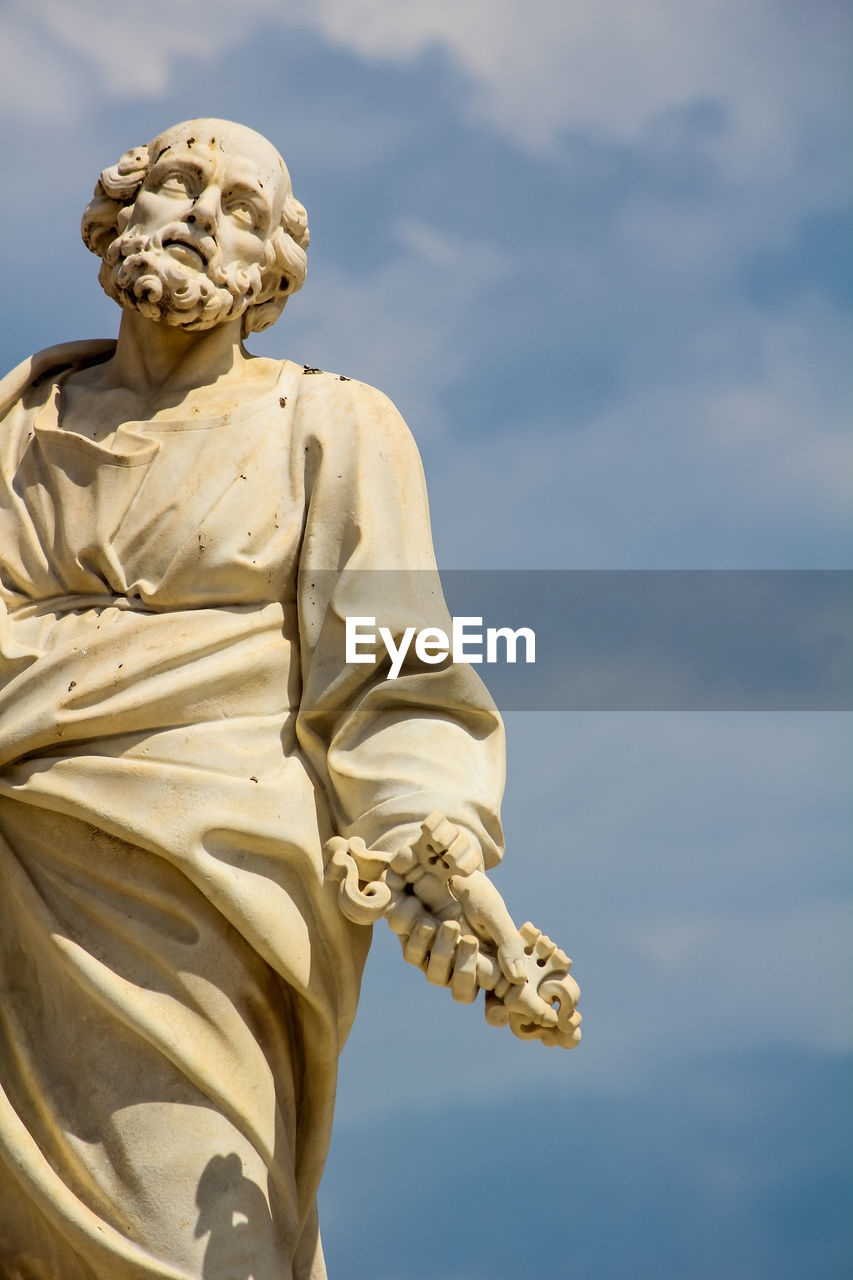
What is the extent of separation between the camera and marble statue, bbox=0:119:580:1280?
24.2 ft

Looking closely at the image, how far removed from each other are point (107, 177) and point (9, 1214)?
364 cm

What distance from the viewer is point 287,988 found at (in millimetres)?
7801

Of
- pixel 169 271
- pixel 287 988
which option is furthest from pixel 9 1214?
pixel 169 271

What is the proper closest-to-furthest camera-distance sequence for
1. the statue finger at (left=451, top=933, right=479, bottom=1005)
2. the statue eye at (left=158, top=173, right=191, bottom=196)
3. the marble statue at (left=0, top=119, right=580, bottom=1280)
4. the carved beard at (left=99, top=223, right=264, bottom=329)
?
the statue finger at (left=451, top=933, right=479, bottom=1005), the marble statue at (left=0, top=119, right=580, bottom=1280), the carved beard at (left=99, top=223, right=264, bottom=329), the statue eye at (left=158, top=173, right=191, bottom=196)

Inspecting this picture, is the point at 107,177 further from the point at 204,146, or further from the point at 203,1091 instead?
the point at 203,1091

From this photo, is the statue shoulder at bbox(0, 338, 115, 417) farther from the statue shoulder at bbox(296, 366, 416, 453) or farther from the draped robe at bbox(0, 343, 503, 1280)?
the statue shoulder at bbox(296, 366, 416, 453)

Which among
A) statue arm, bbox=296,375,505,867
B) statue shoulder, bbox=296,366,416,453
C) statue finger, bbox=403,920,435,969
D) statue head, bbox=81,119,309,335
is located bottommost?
statue finger, bbox=403,920,435,969

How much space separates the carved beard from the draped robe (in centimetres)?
37

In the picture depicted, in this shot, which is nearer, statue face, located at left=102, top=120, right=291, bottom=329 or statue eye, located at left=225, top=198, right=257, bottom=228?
statue face, located at left=102, top=120, right=291, bottom=329

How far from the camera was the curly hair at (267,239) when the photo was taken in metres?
8.39

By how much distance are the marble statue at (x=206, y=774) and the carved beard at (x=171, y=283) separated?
0.03 feet

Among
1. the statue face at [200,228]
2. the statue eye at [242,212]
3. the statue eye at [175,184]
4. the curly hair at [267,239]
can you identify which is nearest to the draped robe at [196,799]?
the statue face at [200,228]

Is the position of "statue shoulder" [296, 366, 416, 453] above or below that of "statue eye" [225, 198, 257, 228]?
below

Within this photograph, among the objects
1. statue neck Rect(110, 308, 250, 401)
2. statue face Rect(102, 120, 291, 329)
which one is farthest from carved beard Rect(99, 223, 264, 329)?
statue neck Rect(110, 308, 250, 401)
